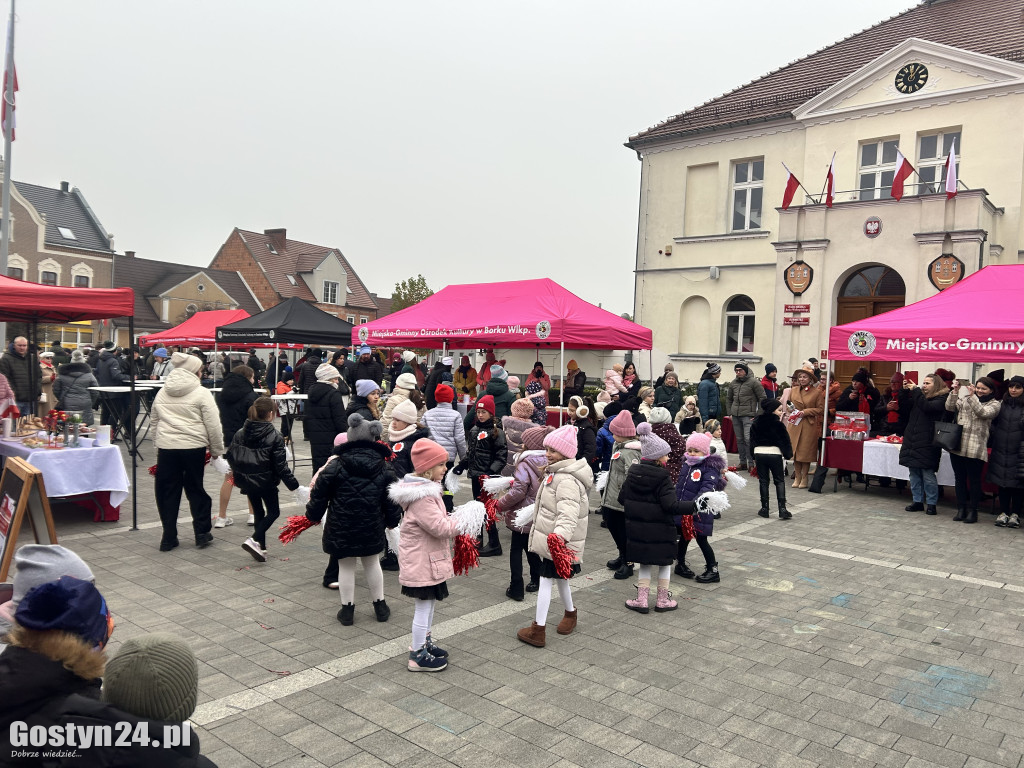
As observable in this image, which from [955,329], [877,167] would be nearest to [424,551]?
[955,329]

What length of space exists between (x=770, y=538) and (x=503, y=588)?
3705mm

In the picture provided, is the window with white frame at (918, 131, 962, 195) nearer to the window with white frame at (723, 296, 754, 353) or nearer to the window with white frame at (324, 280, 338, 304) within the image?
the window with white frame at (723, 296, 754, 353)

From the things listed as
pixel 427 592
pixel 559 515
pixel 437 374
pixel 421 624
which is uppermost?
pixel 437 374

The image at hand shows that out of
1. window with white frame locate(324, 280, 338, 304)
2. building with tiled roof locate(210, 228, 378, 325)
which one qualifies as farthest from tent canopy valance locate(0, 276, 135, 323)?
window with white frame locate(324, 280, 338, 304)

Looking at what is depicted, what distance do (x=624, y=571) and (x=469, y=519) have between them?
2.68 meters

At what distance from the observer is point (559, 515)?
4.87 m

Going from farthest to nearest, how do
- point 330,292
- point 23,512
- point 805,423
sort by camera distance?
point 330,292, point 805,423, point 23,512

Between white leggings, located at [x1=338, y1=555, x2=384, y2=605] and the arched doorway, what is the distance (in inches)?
609

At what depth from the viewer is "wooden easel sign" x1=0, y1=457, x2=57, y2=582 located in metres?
5.39

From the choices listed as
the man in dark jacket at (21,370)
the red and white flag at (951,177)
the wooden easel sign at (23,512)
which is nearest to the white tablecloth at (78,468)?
the wooden easel sign at (23,512)

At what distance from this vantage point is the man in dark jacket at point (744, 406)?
13.3m

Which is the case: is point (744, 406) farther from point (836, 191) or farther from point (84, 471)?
point (84, 471)

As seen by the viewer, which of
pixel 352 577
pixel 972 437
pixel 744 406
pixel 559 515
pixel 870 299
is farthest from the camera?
pixel 870 299

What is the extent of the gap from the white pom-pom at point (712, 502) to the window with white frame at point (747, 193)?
55.1 ft
